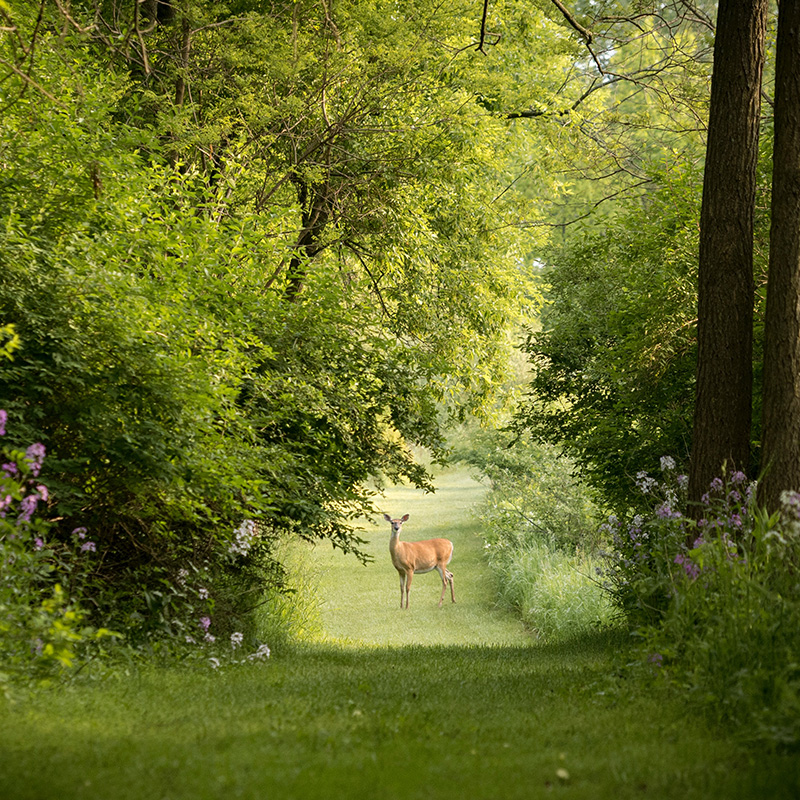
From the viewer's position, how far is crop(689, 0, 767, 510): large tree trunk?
312 inches

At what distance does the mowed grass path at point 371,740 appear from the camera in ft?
12.0

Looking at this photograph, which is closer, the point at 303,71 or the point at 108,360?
the point at 108,360

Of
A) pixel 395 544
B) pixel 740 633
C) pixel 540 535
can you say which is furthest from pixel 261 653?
pixel 540 535

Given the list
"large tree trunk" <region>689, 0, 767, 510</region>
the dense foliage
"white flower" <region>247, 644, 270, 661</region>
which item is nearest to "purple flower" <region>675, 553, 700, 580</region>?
"large tree trunk" <region>689, 0, 767, 510</region>

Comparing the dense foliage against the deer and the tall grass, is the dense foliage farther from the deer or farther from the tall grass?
the tall grass

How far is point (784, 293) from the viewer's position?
7070mm

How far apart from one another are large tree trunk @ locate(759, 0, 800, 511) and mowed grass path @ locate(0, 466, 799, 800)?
6.69ft

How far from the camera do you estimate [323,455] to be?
36.2 ft

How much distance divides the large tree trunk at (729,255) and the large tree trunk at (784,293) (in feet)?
2.46

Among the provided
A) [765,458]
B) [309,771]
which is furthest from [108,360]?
[765,458]

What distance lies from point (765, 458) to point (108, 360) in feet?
16.4

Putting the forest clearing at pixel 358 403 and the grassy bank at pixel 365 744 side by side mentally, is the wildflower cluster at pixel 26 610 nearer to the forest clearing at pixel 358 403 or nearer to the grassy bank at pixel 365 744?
the forest clearing at pixel 358 403

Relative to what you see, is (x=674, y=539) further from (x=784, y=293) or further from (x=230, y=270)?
(x=230, y=270)

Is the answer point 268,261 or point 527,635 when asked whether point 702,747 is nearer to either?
point 268,261
